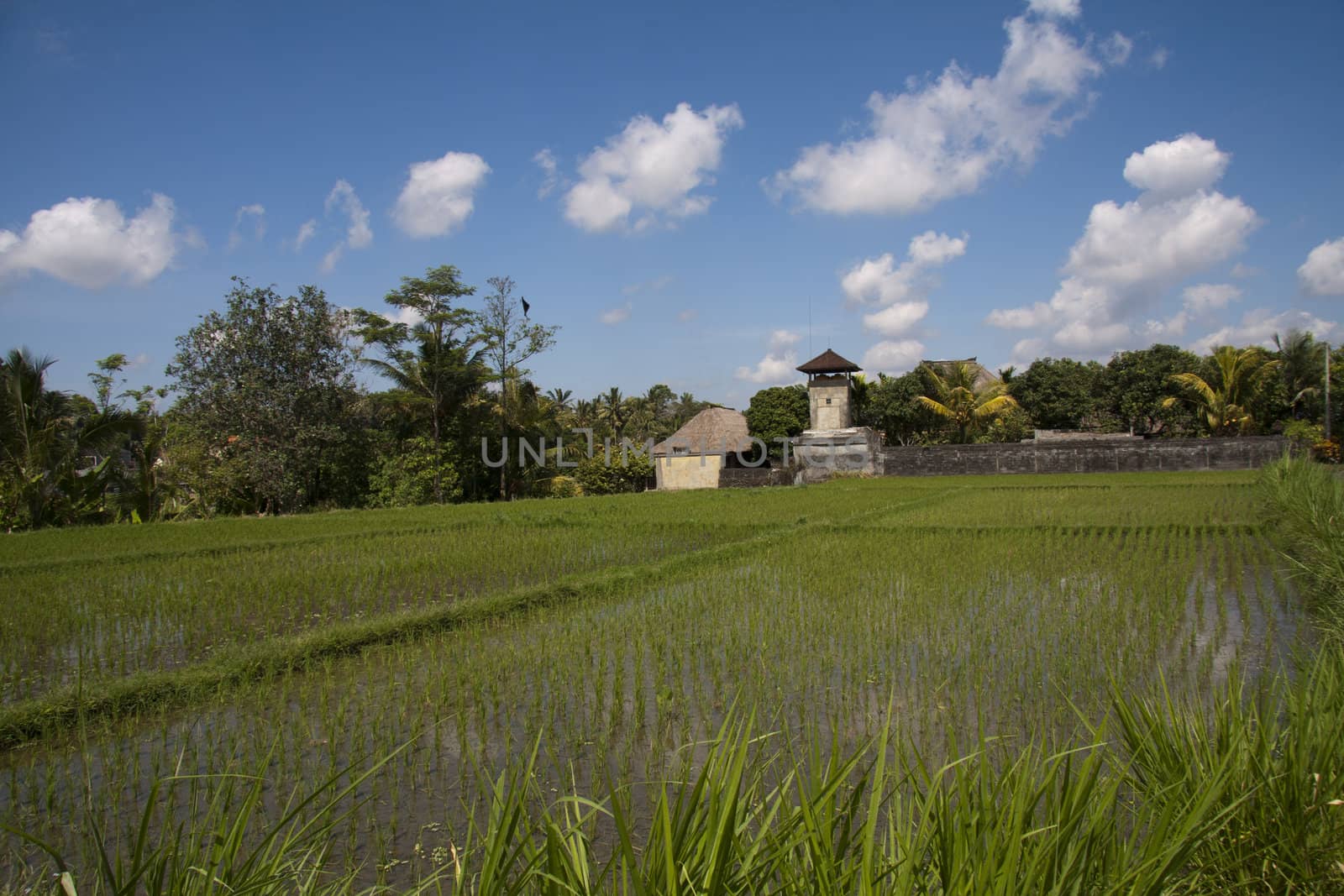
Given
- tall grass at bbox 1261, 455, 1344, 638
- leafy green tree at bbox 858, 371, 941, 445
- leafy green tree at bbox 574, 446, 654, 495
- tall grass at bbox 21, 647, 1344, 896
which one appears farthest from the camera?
leafy green tree at bbox 858, 371, 941, 445

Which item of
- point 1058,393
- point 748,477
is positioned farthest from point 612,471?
point 1058,393

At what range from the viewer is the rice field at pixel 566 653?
290 cm

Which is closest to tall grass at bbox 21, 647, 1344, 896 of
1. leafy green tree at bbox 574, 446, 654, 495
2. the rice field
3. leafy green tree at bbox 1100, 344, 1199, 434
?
the rice field

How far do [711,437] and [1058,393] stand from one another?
52.7 ft

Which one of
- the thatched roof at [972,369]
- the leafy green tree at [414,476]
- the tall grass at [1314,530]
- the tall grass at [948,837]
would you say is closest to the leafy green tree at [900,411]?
the thatched roof at [972,369]

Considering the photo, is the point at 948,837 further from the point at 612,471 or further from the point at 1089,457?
the point at 612,471

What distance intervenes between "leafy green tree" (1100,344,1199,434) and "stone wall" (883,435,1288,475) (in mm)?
8964

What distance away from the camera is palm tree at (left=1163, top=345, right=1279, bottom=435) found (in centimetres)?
2745

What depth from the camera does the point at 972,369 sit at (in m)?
37.5

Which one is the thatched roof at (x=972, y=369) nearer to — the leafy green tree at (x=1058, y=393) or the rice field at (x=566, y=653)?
the leafy green tree at (x=1058, y=393)

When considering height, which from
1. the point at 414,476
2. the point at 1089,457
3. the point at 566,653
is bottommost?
the point at 566,653

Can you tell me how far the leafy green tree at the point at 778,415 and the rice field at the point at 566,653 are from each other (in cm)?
2118

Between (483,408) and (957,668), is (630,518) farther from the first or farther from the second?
(483,408)

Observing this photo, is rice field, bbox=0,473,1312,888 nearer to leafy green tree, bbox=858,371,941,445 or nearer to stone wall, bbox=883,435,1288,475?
stone wall, bbox=883,435,1288,475
